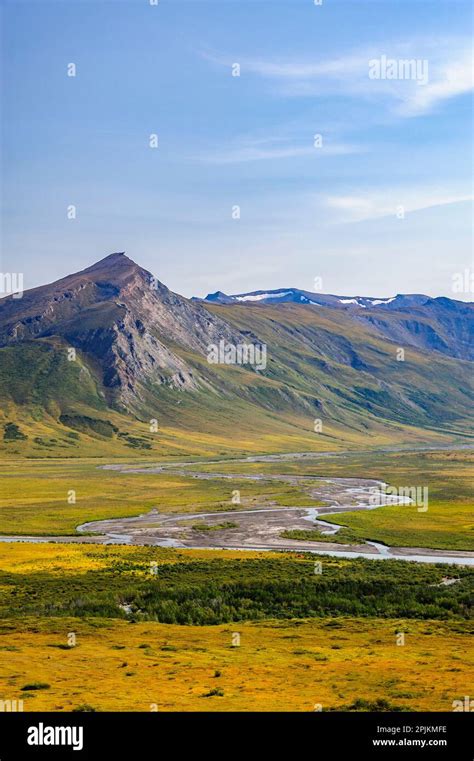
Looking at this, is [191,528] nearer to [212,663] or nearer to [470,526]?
[470,526]

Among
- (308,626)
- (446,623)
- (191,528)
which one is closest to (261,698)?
(308,626)

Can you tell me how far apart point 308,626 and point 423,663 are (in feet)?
44.7

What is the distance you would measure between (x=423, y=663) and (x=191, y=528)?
244 feet

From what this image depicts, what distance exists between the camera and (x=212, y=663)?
151 ft

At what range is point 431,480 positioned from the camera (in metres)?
193

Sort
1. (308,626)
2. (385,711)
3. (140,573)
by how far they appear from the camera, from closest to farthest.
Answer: (385,711) → (308,626) → (140,573)

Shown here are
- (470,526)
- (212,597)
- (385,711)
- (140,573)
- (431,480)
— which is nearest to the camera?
(385,711)
